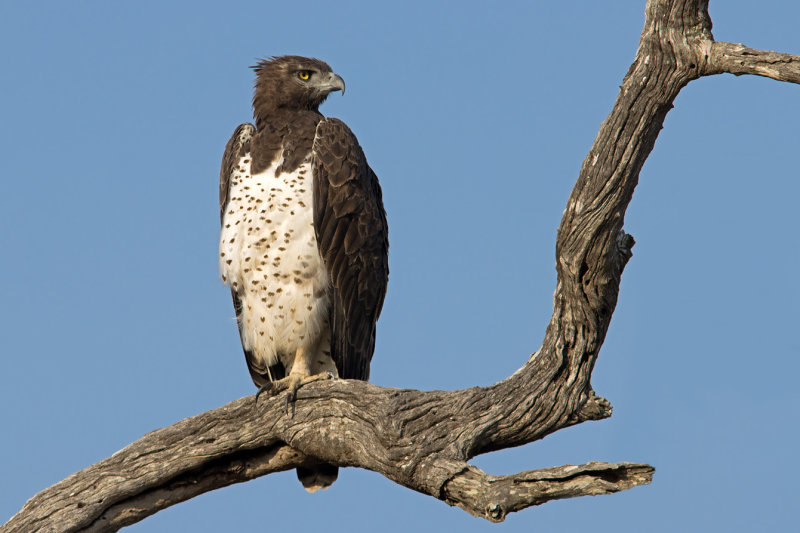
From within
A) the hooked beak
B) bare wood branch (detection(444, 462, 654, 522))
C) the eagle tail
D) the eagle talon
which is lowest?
bare wood branch (detection(444, 462, 654, 522))

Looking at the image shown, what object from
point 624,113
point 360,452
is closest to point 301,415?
point 360,452

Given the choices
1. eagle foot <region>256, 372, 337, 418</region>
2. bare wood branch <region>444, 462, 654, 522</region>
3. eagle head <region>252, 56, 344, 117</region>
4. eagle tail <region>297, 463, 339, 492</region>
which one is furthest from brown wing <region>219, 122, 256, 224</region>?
bare wood branch <region>444, 462, 654, 522</region>

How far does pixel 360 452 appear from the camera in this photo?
6137 mm

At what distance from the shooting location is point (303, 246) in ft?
24.7

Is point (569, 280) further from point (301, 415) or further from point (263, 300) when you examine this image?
point (263, 300)

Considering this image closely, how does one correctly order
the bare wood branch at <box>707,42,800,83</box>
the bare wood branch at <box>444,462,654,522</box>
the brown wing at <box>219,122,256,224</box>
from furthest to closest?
the brown wing at <box>219,122,256,224</box>, the bare wood branch at <box>707,42,800,83</box>, the bare wood branch at <box>444,462,654,522</box>

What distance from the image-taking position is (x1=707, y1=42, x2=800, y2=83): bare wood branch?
4824mm

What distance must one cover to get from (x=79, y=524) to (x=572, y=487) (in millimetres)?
3568

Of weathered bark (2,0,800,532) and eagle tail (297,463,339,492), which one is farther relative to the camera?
eagle tail (297,463,339,492)

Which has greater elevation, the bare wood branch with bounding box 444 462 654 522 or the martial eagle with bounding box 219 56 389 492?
the martial eagle with bounding box 219 56 389 492

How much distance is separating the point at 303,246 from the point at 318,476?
1.70 meters

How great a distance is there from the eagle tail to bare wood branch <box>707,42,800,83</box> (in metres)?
3.93

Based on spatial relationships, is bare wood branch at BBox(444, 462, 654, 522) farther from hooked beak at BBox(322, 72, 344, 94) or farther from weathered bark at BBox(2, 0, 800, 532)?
hooked beak at BBox(322, 72, 344, 94)

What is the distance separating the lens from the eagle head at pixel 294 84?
330 inches
